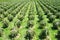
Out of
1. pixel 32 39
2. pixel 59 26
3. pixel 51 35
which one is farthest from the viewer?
pixel 59 26

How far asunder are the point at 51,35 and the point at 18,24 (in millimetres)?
8501

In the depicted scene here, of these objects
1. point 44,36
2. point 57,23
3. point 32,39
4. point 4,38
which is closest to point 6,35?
point 4,38

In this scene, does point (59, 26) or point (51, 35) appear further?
point (59, 26)

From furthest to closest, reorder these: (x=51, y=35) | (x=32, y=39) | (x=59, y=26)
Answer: (x=59, y=26), (x=51, y=35), (x=32, y=39)

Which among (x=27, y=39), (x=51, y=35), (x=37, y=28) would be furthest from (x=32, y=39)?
(x=37, y=28)

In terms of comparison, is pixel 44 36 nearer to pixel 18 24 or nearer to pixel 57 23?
pixel 57 23

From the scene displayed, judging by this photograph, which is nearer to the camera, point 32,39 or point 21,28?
point 32,39

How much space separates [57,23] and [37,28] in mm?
4553

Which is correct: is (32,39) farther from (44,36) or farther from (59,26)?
(59,26)

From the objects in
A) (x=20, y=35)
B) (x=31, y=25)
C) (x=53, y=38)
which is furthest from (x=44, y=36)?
(x=31, y=25)

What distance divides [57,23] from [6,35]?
10884 millimetres

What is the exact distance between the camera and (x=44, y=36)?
26.7 metres

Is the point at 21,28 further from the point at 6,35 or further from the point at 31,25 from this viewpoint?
the point at 6,35

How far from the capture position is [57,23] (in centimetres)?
3108
